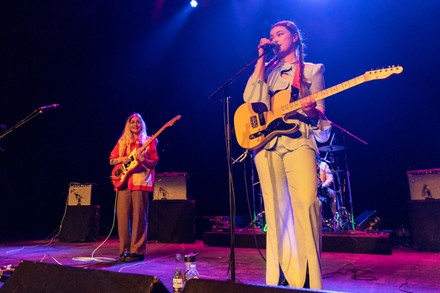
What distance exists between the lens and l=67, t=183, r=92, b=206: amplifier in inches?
295

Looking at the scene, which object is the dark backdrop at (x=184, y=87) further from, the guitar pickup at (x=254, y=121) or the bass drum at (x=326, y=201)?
the guitar pickup at (x=254, y=121)

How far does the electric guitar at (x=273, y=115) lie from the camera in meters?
2.43

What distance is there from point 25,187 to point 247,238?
289 inches

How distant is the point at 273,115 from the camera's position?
2.61m

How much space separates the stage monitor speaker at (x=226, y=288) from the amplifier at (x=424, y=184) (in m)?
5.18

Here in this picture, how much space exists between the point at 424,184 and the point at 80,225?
689 centimetres

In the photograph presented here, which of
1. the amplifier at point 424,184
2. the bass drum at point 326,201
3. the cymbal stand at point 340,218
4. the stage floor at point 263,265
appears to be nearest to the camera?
the stage floor at point 263,265

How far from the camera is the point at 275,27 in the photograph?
2.79 metres

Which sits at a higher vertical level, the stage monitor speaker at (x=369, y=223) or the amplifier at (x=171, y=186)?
the amplifier at (x=171, y=186)

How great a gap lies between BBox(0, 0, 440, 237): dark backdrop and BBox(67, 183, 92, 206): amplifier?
15.0 inches

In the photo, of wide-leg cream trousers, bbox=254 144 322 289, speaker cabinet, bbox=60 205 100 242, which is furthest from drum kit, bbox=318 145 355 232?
speaker cabinet, bbox=60 205 100 242

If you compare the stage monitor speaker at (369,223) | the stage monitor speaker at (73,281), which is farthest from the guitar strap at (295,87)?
the stage monitor speaker at (369,223)

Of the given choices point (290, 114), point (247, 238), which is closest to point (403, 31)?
point (247, 238)

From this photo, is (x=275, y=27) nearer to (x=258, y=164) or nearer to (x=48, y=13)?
(x=258, y=164)
